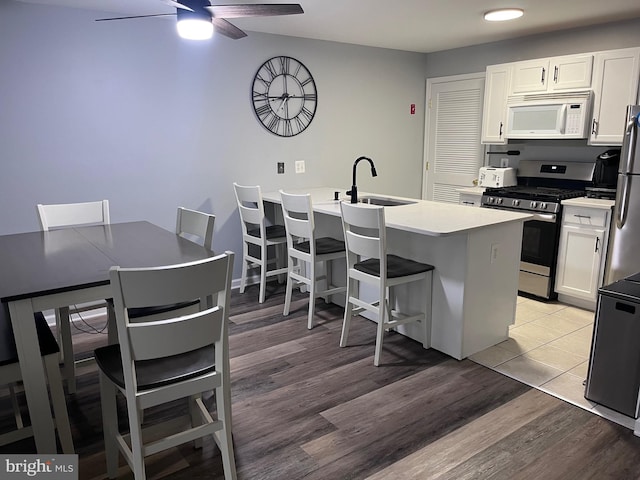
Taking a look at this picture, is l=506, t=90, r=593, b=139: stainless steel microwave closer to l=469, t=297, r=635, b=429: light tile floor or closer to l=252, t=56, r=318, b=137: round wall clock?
l=469, t=297, r=635, b=429: light tile floor

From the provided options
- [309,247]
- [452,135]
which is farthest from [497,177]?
[309,247]

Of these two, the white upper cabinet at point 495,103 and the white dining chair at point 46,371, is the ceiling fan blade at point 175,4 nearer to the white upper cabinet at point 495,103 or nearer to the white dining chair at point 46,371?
the white dining chair at point 46,371

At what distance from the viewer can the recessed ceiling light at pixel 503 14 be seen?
346cm

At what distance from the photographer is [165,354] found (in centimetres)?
156

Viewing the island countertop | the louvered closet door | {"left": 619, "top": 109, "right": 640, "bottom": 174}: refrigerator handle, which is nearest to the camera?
the island countertop

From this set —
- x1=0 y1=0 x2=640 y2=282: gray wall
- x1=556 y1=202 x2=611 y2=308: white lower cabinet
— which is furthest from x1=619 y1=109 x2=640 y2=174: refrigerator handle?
x1=0 y1=0 x2=640 y2=282: gray wall

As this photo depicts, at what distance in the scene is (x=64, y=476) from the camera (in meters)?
1.78

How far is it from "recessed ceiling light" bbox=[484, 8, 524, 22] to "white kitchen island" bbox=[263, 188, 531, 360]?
1.57m

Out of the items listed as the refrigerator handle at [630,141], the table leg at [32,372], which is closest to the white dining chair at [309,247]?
the table leg at [32,372]

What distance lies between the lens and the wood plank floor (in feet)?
6.40

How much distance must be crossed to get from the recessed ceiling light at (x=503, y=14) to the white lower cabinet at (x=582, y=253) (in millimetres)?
1548

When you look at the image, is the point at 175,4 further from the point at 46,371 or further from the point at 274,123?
the point at 274,123

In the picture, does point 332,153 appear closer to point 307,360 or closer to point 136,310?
point 307,360

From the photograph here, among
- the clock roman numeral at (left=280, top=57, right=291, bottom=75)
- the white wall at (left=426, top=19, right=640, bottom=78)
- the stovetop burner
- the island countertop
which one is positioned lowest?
the island countertop
